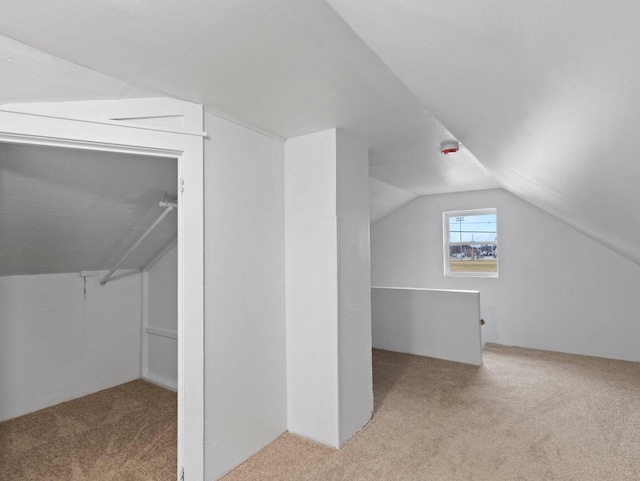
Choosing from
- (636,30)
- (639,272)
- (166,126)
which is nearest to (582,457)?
(636,30)

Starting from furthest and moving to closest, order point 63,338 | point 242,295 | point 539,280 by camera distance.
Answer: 1. point 539,280
2. point 63,338
3. point 242,295

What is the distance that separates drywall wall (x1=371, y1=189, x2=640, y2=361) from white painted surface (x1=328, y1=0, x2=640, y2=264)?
2.79 m

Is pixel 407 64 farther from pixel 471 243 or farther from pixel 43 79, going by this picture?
pixel 471 243

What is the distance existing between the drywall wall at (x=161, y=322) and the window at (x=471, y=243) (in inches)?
144

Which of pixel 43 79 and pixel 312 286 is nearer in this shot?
pixel 43 79

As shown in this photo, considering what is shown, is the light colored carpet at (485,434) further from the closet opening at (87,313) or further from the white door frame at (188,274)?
the closet opening at (87,313)

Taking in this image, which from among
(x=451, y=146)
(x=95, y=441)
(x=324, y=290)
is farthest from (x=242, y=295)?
(x=451, y=146)

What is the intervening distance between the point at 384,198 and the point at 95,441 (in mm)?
3888

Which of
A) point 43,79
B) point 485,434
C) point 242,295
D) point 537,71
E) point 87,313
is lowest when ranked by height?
point 485,434

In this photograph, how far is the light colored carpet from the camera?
77.5 inches

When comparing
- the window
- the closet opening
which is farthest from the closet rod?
the window

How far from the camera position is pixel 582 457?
6.86ft

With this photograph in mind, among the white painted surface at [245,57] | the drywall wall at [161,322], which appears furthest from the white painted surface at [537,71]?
the drywall wall at [161,322]

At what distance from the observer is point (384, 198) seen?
479 cm
